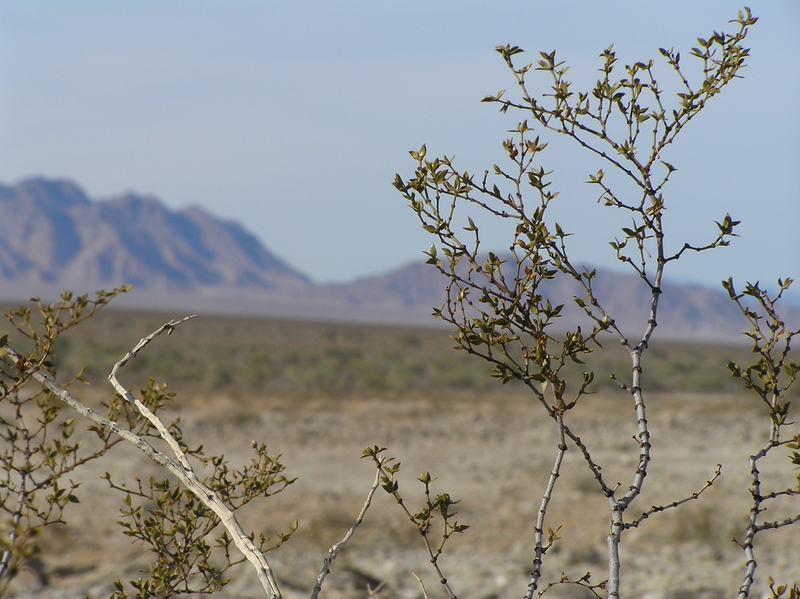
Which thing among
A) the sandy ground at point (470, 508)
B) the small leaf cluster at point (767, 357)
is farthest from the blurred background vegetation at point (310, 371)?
the small leaf cluster at point (767, 357)

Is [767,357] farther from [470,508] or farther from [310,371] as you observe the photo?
[310,371]

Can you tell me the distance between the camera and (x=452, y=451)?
13320mm

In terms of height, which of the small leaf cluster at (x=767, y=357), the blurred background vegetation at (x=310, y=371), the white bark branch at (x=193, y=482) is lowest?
the blurred background vegetation at (x=310, y=371)

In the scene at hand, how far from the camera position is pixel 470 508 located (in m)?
9.63

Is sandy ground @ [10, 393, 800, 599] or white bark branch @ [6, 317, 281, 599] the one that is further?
sandy ground @ [10, 393, 800, 599]

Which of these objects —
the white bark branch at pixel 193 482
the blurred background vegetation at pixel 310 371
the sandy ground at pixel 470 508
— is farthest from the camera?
the blurred background vegetation at pixel 310 371

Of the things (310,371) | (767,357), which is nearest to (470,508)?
(767,357)

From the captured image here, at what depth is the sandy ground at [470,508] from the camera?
6.86 m

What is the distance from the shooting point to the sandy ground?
6.86 meters

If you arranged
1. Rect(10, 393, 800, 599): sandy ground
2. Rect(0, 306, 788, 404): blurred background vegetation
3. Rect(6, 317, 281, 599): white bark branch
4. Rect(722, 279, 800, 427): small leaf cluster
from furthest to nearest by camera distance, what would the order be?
Rect(0, 306, 788, 404): blurred background vegetation < Rect(10, 393, 800, 599): sandy ground < Rect(722, 279, 800, 427): small leaf cluster < Rect(6, 317, 281, 599): white bark branch

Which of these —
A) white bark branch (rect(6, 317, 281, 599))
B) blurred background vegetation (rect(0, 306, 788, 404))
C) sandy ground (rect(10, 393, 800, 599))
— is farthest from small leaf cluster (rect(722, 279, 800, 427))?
blurred background vegetation (rect(0, 306, 788, 404))

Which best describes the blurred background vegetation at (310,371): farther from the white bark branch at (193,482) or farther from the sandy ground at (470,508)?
the white bark branch at (193,482)

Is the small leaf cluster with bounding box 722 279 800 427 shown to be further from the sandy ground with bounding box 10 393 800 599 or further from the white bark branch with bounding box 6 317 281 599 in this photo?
the sandy ground with bounding box 10 393 800 599

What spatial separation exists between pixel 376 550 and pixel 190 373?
56.3ft
